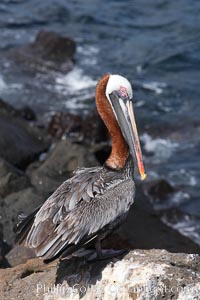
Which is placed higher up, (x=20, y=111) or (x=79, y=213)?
(x=79, y=213)

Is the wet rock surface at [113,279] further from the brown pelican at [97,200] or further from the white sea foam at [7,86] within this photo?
the white sea foam at [7,86]

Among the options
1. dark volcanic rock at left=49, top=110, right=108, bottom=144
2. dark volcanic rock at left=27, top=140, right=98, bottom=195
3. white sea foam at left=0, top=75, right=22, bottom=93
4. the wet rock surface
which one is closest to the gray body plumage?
the wet rock surface

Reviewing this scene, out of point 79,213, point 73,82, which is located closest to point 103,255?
point 79,213

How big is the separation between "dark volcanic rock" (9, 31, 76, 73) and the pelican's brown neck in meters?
14.9

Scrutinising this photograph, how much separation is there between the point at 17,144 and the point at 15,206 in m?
4.15

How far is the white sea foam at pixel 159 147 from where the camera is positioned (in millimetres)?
17750

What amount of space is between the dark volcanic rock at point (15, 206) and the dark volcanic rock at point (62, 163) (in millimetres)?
1345

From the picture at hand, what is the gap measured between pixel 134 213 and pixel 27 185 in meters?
1.80

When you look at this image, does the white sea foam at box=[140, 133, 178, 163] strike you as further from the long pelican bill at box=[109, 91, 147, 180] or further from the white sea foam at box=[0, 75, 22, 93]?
the long pelican bill at box=[109, 91, 147, 180]

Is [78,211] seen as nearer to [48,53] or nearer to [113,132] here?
[113,132]

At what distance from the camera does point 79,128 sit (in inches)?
700

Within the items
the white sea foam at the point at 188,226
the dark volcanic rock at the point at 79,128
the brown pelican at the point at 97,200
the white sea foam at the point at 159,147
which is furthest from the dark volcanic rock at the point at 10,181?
the white sea foam at the point at 159,147

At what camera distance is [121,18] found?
27.0m

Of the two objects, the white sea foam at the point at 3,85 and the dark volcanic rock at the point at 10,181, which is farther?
the white sea foam at the point at 3,85
